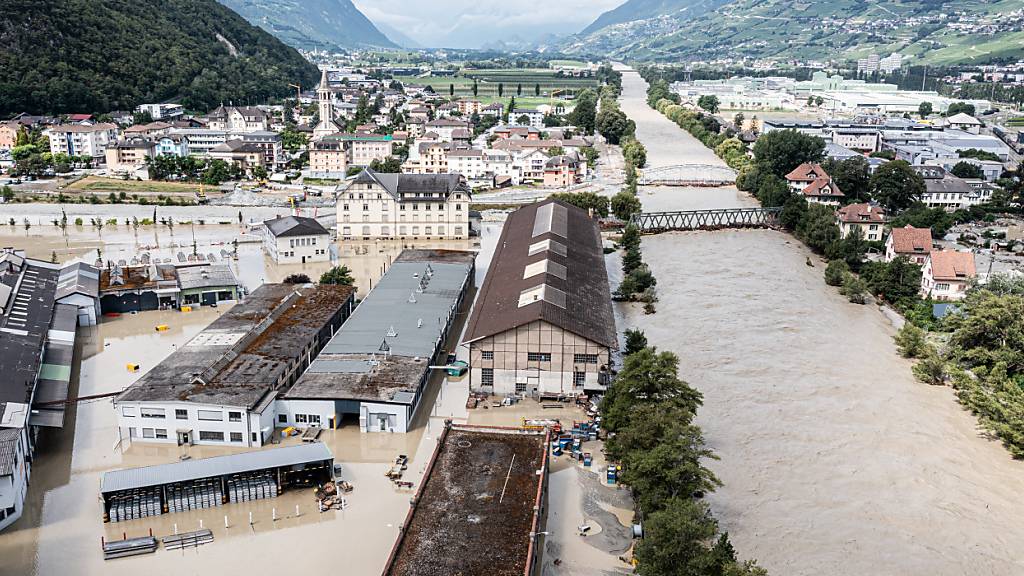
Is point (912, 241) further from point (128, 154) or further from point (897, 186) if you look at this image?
point (128, 154)

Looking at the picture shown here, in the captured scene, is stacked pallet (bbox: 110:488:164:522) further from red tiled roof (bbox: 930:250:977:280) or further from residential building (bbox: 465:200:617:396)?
red tiled roof (bbox: 930:250:977:280)

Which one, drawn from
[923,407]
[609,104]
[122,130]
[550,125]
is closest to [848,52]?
[609,104]

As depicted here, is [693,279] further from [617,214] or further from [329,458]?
[329,458]

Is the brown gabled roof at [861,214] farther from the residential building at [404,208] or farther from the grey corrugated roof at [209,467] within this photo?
the grey corrugated roof at [209,467]

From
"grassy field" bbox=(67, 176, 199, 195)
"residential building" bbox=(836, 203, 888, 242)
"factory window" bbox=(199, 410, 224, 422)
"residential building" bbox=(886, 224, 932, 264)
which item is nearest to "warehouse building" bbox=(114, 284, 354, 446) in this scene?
"factory window" bbox=(199, 410, 224, 422)

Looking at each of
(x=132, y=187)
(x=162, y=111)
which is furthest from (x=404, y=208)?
(x=162, y=111)

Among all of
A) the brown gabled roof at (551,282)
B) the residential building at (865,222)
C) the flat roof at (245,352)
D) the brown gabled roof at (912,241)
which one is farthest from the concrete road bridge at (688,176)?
the flat roof at (245,352)

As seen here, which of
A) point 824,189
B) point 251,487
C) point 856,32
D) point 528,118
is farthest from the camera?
point 856,32

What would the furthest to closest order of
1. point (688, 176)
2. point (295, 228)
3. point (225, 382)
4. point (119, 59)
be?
point (119, 59) < point (688, 176) < point (295, 228) < point (225, 382)

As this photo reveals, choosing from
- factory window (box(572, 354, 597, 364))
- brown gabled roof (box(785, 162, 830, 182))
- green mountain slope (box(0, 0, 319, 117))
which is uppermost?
green mountain slope (box(0, 0, 319, 117))
